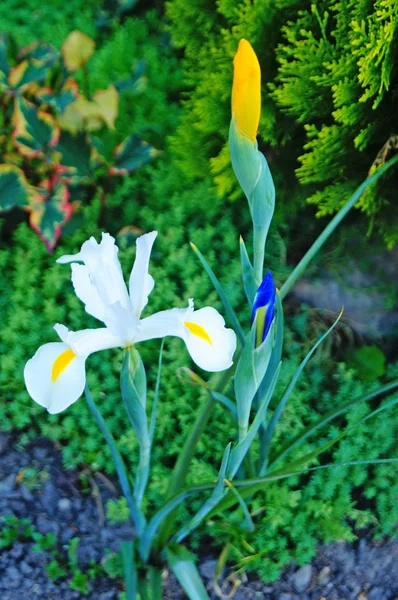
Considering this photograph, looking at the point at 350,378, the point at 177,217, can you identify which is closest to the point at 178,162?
the point at 177,217

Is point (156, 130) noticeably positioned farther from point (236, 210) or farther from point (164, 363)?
point (164, 363)

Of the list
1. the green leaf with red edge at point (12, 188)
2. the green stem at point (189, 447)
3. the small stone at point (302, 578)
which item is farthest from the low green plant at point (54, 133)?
the small stone at point (302, 578)

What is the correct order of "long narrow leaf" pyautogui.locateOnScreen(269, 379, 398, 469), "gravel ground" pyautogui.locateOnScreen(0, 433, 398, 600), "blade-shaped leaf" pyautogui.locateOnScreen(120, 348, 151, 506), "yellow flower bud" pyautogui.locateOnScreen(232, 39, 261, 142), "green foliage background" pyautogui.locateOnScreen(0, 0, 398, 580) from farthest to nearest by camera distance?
"green foliage background" pyautogui.locateOnScreen(0, 0, 398, 580)
"gravel ground" pyautogui.locateOnScreen(0, 433, 398, 600)
"long narrow leaf" pyautogui.locateOnScreen(269, 379, 398, 469)
"blade-shaped leaf" pyautogui.locateOnScreen(120, 348, 151, 506)
"yellow flower bud" pyautogui.locateOnScreen(232, 39, 261, 142)

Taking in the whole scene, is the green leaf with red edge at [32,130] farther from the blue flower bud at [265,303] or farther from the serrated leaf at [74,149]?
the blue flower bud at [265,303]

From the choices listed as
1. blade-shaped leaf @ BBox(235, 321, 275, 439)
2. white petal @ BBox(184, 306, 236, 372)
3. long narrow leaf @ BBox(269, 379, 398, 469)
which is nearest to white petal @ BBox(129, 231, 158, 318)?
white petal @ BBox(184, 306, 236, 372)

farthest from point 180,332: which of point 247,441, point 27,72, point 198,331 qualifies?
point 27,72

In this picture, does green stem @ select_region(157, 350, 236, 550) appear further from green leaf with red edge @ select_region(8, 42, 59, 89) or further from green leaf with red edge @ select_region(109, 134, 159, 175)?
green leaf with red edge @ select_region(8, 42, 59, 89)

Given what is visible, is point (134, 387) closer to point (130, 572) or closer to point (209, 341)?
point (209, 341)
